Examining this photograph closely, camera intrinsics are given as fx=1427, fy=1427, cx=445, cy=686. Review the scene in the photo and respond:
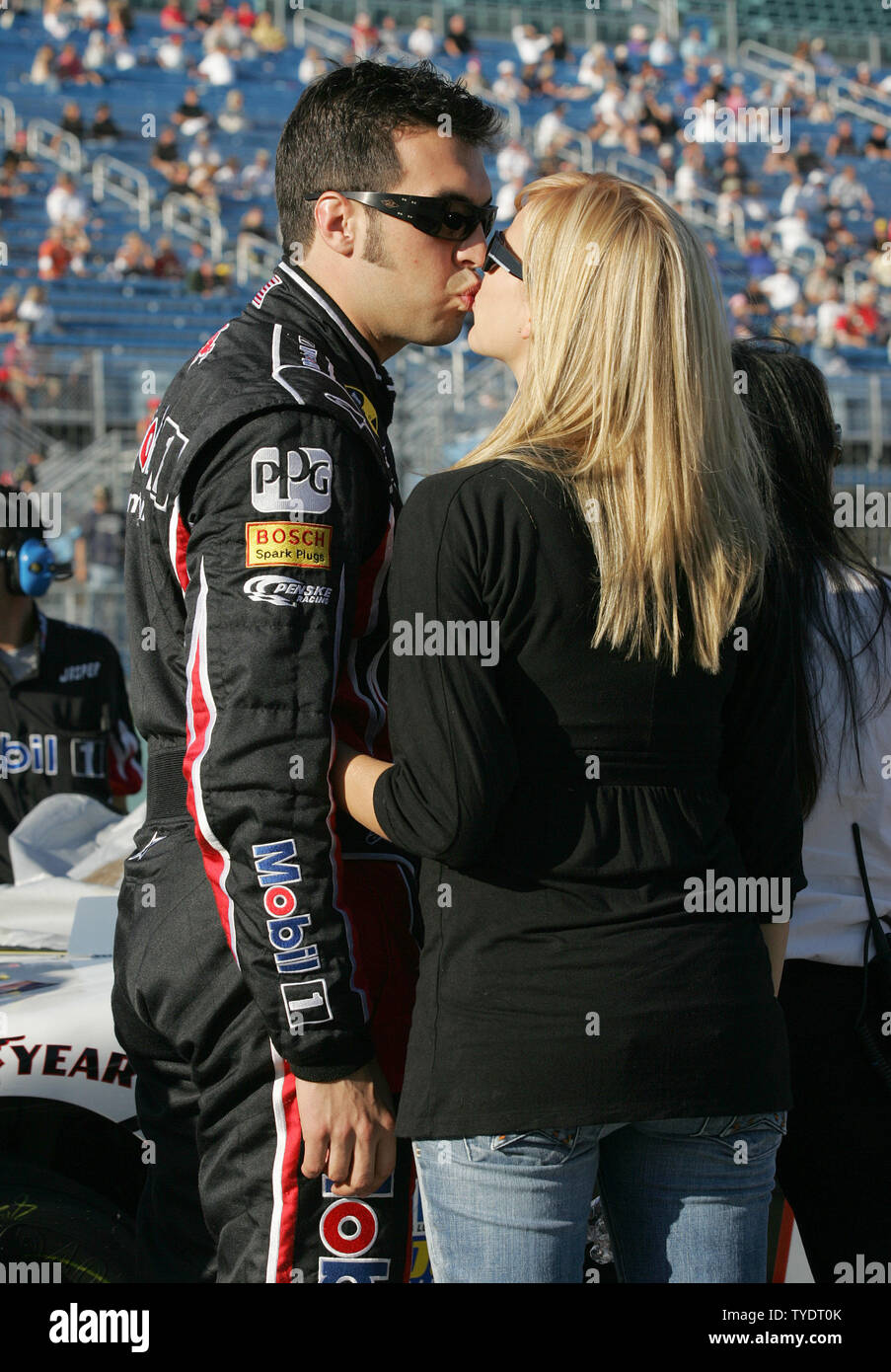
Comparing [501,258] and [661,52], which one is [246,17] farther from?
[501,258]

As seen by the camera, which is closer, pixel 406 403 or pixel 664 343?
pixel 664 343

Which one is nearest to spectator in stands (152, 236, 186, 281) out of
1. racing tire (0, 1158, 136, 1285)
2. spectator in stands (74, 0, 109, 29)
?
spectator in stands (74, 0, 109, 29)

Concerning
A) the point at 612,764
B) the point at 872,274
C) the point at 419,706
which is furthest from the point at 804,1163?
the point at 872,274

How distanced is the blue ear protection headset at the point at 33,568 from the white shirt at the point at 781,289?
12.8m

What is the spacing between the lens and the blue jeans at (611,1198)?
142 centimetres

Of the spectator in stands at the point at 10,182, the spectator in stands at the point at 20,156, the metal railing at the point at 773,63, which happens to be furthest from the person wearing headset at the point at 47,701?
the metal railing at the point at 773,63

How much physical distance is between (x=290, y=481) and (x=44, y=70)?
1690 centimetres

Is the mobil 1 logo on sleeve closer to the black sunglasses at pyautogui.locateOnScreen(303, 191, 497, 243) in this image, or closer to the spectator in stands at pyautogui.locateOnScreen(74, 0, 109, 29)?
the black sunglasses at pyautogui.locateOnScreen(303, 191, 497, 243)

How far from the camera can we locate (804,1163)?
201 centimetres

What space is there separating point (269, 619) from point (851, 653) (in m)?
0.90

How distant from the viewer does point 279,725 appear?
1582 millimetres

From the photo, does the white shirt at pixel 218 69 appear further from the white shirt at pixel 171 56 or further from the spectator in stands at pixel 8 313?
the spectator in stands at pixel 8 313

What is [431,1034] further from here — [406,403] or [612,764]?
[406,403]
